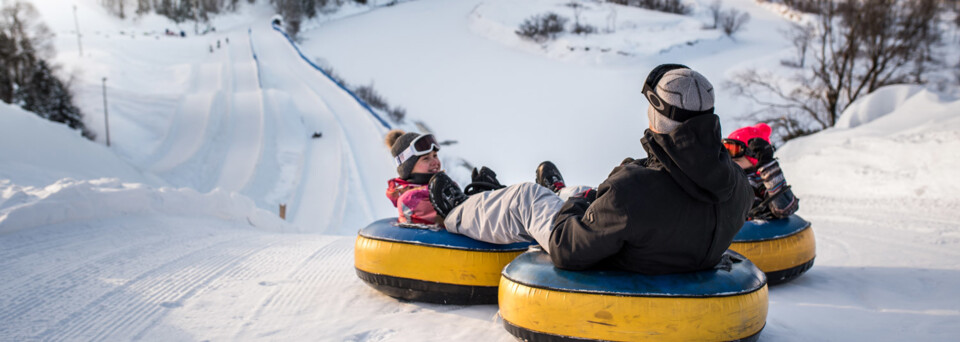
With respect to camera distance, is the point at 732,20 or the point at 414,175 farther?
the point at 732,20

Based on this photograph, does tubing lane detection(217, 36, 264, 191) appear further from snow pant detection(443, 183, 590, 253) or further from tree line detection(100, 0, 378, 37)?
tree line detection(100, 0, 378, 37)

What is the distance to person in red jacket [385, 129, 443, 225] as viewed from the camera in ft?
12.5

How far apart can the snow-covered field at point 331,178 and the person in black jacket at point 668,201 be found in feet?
2.34

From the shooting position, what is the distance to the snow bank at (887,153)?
8305 millimetres

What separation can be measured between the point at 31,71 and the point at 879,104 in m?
28.8

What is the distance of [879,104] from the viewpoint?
12.5 metres

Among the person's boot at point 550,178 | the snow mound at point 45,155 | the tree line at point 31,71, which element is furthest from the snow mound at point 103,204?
the tree line at point 31,71

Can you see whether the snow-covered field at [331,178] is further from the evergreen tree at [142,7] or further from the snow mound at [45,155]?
the evergreen tree at [142,7]

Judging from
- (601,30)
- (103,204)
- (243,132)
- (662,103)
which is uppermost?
(601,30)

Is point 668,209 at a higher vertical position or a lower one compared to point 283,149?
higher

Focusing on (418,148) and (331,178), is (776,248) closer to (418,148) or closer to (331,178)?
(418,148)

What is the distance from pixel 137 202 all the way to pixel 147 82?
2102 centimetres

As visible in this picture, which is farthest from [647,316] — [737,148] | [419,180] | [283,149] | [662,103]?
[283,149]

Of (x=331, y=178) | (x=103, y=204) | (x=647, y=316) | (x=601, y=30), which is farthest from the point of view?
(x=601, y=30)
